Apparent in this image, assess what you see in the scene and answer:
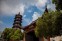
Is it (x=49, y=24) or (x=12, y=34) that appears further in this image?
(x=12, y=34)

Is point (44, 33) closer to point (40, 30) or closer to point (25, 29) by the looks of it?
point (40, 30)

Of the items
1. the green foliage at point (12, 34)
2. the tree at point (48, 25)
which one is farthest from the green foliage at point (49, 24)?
the green foliage at point (12, 34)

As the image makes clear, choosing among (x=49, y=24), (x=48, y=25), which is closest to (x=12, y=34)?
(x=48, y=25)

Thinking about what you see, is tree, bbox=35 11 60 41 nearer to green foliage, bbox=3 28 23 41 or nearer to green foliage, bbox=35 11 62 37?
green foliage, bbox=35 11 62 37

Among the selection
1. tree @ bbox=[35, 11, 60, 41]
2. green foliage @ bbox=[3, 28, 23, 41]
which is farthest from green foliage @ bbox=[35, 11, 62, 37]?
green foliage @ bbox=[3, 28, 23, 41]

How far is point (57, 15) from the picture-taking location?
14750mm

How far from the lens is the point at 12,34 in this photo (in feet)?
140

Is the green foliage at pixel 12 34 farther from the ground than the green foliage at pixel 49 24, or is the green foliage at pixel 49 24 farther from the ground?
the green foliage at pixel 12 34

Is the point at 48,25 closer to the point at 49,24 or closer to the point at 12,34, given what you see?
the point at 49,24

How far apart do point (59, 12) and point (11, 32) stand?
30.9m

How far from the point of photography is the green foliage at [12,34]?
39.7 m

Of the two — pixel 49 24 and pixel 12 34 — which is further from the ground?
pixel 12 34

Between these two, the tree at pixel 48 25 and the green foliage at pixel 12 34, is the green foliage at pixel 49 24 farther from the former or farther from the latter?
the green foliage at pixel 12 34

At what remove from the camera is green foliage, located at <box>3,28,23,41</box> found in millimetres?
39719
